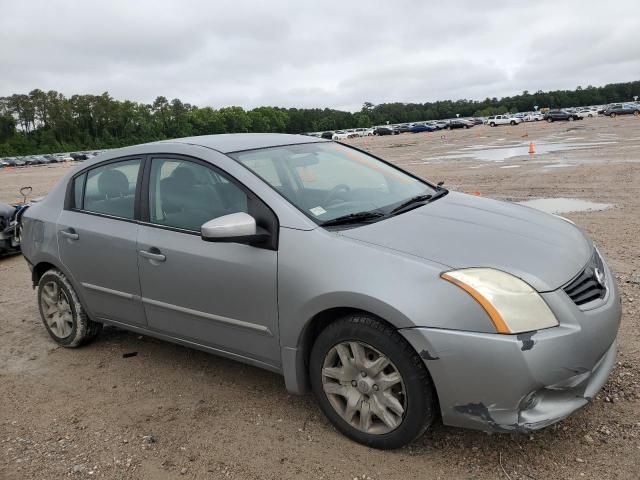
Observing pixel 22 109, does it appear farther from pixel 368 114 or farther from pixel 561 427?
pixel 561 427

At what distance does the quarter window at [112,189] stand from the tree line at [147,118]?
378ft

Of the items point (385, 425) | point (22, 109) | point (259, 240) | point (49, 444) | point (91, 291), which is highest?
point (22, 109)

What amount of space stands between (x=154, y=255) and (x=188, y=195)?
0.45 m

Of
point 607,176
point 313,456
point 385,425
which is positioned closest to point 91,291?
point 313,456

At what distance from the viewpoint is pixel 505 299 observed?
256 centimetres

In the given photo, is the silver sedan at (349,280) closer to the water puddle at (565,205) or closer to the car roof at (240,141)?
the car roof at (240,141)

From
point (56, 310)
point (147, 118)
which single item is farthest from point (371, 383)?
point (147, 118)

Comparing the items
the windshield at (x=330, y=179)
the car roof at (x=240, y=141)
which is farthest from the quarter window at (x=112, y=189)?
the windshield at (x=330, y=179)

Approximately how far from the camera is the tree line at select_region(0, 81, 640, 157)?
12169 centimetres

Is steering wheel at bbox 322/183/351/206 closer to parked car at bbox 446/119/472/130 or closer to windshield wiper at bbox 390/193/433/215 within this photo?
windshield wiper at bbox 390/193/433/215

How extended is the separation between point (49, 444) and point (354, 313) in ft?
6.45

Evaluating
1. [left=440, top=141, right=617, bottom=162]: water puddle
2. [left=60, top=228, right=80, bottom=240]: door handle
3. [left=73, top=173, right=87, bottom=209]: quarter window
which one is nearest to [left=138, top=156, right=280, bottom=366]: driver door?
[left=60, top=228, right=80, bottom=240]: door handle

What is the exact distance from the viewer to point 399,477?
107 inches

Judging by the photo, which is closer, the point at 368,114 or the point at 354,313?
the point at 354,313
